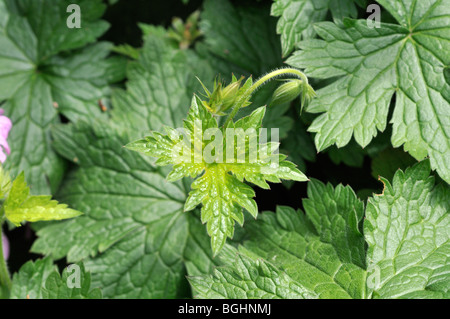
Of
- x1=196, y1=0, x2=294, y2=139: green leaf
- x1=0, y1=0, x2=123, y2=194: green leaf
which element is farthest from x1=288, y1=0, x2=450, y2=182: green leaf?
x1=0, y1=0, x2=123, y2=194: green leaf

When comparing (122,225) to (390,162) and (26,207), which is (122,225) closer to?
(26,207)

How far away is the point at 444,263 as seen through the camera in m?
1.62

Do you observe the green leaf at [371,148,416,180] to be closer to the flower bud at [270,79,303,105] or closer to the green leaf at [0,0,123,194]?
the flower bud at [270,79,303,105]

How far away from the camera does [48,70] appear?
2.40 metres

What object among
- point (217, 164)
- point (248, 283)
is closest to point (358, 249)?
point (248, 283)

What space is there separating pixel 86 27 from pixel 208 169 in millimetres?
1250

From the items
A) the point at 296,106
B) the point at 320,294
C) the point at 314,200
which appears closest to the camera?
the point at 320,294

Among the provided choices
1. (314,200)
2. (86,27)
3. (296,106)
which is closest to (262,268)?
(314,200)

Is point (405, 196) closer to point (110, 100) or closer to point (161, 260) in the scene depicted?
point (161, 260)

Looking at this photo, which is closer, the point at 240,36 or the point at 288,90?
the point at 288,90

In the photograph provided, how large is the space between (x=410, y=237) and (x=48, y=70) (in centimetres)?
191

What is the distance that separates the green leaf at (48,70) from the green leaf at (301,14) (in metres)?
0.94

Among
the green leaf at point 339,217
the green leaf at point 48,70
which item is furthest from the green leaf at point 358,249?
the green leaf at point 48,70

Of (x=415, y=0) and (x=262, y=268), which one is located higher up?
(x=415, y=0)
